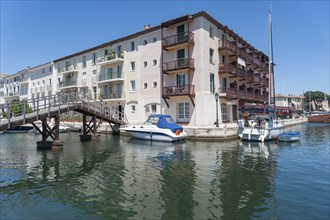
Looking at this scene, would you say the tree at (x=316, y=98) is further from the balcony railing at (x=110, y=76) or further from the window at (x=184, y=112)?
the balcony railing at (x=110, y=76)

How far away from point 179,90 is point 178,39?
21.1 ft

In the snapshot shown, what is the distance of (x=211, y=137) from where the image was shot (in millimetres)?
23688

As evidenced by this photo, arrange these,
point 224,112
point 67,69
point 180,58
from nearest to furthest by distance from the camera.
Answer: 1. point 180,58
2. point 224,112
3. point 67,69

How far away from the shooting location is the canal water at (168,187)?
24.0ft

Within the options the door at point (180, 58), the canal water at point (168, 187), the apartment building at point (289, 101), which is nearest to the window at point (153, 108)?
the door at point (180, 58)

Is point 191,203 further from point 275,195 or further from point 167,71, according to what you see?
point 167,71

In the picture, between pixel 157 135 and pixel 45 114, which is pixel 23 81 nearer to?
pixel 45 114

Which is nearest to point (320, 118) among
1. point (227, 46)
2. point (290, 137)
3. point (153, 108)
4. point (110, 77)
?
point (227, 46)

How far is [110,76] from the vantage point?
129 feet

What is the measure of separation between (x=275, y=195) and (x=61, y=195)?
7.72 m

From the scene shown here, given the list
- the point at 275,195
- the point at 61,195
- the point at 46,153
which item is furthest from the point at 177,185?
the point at 46,153

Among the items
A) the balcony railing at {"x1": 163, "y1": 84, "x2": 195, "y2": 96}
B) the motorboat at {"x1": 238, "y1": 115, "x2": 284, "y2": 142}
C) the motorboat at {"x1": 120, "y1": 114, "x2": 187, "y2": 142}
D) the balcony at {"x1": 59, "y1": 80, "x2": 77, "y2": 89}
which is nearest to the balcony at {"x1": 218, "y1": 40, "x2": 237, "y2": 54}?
the balcony railing at {"x1": 163, "y1": 84, "x2": 195, "y2": 96}

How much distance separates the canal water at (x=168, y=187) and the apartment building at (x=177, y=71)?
1490cm

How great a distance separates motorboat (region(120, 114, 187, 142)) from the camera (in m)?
23.0
